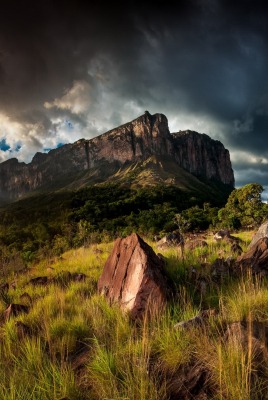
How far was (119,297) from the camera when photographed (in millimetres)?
5332

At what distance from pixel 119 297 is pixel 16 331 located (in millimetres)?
1901

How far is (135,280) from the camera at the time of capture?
17.1ft

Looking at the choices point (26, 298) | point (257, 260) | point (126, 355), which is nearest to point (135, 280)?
point (126, 355)

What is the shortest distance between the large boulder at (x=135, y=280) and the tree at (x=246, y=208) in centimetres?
3313

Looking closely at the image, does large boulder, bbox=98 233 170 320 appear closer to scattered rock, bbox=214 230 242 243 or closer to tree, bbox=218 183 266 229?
scattered rock, bbox=214 230 242 243

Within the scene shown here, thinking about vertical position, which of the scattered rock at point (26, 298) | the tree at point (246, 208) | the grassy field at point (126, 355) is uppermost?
the tree at point (246, 208)

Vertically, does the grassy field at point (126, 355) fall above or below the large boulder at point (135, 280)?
below

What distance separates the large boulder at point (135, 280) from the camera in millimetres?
4698

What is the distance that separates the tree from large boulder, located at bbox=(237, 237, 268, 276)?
31156 millimetres

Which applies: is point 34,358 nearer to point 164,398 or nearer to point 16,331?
point 16,331

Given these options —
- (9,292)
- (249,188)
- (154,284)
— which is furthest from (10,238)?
(154,284)

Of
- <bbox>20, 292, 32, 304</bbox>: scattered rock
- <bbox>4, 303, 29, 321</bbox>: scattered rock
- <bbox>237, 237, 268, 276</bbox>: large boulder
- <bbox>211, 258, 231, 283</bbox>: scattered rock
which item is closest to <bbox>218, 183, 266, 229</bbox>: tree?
<bbox>237, 237, 268, 276</bbox>: large boulder

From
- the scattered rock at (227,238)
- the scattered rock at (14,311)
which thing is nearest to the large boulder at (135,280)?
the scattered rock at (14,311)

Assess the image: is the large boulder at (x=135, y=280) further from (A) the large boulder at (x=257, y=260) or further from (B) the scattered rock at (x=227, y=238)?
(B) the scattered rock at (x=227, y=238)
